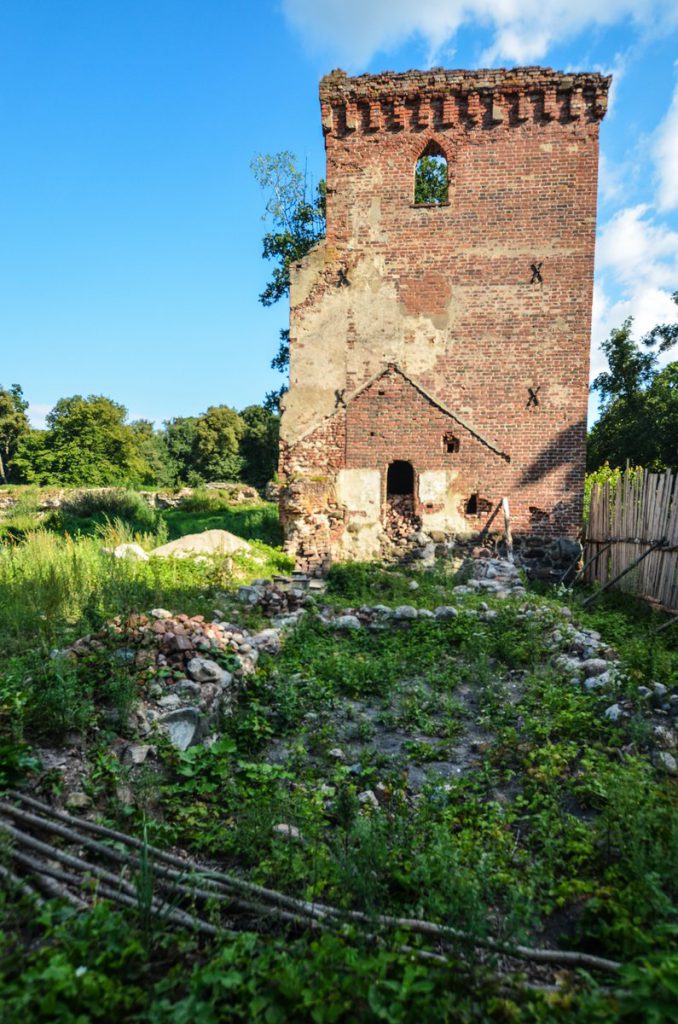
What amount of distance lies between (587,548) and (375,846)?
9.82 metres

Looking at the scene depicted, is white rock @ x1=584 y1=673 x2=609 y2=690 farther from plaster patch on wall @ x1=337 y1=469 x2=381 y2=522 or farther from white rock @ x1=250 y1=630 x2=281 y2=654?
plaster patch on wall @ x1=337 y1=469 x2=381 y2=522

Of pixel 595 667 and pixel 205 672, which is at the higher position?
pixel 205 672

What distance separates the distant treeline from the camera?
36.6 metres

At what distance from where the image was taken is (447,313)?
11984 millimetres

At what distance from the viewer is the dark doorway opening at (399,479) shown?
40.7 ft

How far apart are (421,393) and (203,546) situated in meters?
5.41

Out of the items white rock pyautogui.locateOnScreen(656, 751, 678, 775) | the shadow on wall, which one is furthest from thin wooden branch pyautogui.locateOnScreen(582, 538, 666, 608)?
white rock pyautogui.locateOnScreen(656, 751, 678, 775)

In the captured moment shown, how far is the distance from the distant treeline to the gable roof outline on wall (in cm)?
2308

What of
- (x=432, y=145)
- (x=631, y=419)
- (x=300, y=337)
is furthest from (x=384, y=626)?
(x=631, y=419)

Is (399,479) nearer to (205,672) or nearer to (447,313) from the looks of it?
(447,313)

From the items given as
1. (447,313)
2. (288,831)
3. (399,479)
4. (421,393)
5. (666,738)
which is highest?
(447,313)

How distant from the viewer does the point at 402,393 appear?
12.0 m

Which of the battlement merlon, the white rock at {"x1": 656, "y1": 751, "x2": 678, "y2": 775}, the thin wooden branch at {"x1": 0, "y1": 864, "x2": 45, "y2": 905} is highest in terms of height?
the battlement merlon

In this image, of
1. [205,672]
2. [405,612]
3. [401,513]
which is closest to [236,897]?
[205,672]
